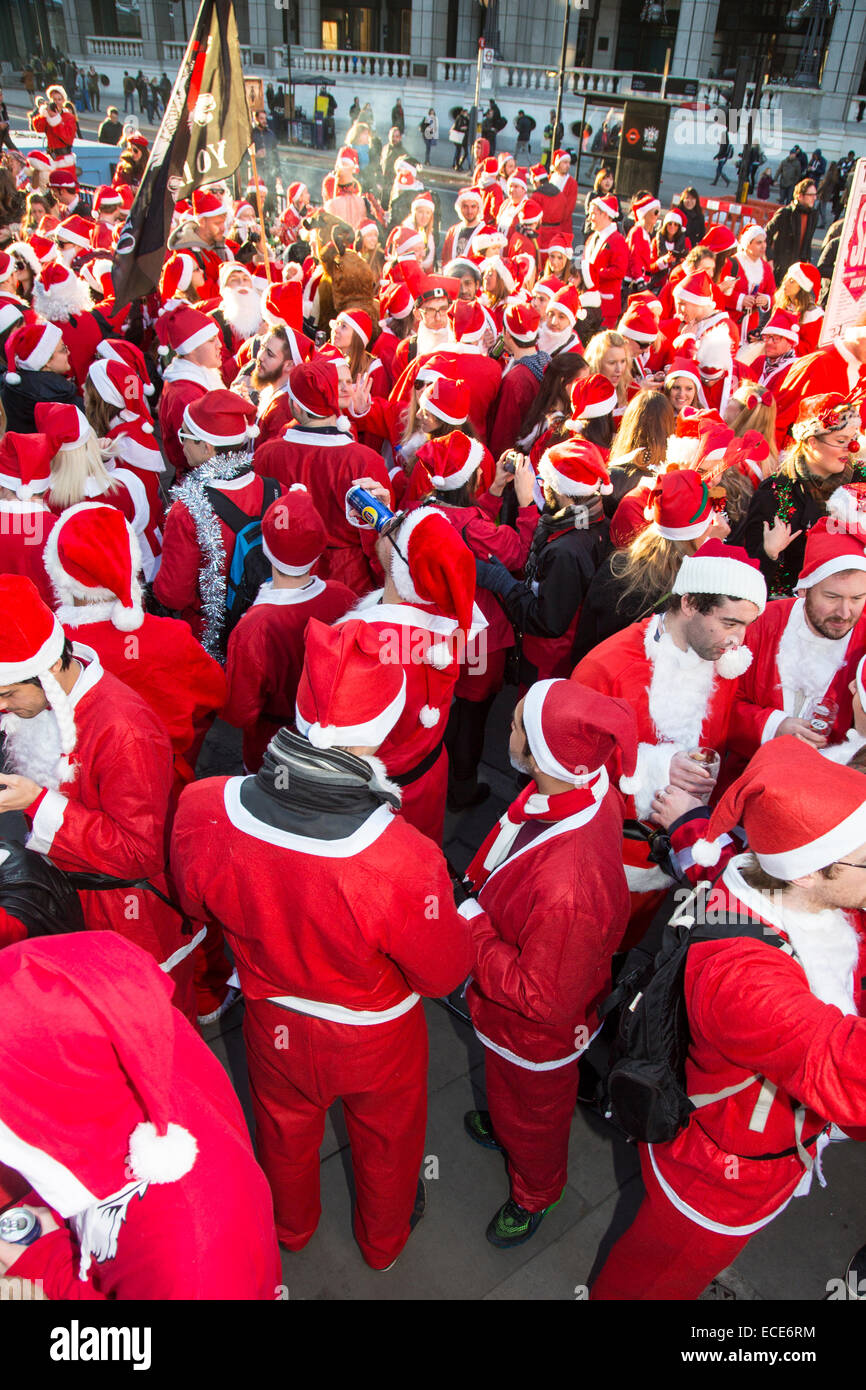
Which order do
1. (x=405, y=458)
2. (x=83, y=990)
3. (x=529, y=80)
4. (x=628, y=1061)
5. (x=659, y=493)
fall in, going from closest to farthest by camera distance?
(x=83, y=990) < (x=628, y=1061) < (x=659, y=493) < (x=405, y=458) < (x=529, y=80)

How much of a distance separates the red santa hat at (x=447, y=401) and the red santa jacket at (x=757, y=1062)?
3520 mm

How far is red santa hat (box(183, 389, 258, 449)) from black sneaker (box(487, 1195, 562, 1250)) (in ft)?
12.2

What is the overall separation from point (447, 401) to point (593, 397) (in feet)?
3.20

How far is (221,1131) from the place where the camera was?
1576mm

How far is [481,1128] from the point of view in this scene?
3250 millimetres

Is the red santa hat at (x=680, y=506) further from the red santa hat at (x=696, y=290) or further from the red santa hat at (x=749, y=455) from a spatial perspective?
the red santa hat at (x=696, y=290)

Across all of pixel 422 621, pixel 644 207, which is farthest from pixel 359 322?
pixel 644 207

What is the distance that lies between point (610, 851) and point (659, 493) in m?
1.84

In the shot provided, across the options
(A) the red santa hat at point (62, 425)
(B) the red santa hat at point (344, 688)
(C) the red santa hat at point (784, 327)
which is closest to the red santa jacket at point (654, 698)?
(B) the red santa hat at point (344, 688)

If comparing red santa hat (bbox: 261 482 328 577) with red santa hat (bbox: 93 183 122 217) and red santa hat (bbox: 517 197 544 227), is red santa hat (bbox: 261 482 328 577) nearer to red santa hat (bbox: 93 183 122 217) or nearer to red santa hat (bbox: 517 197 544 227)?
red santa hat (bbox: 93 183 122 217)

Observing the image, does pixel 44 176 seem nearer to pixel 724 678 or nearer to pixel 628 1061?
pixel 724 678

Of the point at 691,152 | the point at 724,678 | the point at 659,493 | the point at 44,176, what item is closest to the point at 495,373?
the point at 659,493

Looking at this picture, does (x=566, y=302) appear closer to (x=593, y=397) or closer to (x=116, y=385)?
(x=593, y=397)

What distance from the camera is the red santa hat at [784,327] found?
7.77 m
